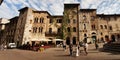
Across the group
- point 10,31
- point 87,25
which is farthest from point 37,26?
point 87,25

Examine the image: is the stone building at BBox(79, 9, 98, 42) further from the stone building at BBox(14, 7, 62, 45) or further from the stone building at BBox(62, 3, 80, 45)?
the stone building at BBox(14, 7, 62, 45)

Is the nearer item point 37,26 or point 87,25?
point 87,25

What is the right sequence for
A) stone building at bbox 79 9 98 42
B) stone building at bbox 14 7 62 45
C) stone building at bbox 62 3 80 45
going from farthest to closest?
stone building at bbox 14 7 62 45, stone building at bbox 62 3 80 45, stone building at bbox 79 9 98 42

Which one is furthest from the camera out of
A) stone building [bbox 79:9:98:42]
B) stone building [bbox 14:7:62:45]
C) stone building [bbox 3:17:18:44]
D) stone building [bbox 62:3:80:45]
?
stone building [bbox 3:17:18:44]

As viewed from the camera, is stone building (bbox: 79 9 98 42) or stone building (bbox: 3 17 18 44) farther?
stone building (bbox: 3 17 18 44)

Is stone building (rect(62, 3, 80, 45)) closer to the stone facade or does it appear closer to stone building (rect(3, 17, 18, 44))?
the stone facade

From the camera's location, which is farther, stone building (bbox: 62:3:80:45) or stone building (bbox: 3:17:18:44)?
stone building (bbox: 3:17:18:44)

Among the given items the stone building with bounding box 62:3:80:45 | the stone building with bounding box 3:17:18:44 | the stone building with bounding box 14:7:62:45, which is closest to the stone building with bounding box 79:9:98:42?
the stone building with bounding box 62:3:80:45

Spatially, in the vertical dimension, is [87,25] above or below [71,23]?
below

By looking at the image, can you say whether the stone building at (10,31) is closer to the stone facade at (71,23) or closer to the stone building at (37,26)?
the stone building at (37,26)

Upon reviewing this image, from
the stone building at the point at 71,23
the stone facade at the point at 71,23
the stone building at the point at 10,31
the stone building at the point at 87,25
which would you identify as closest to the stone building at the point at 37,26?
the stone building at the point at 71,23

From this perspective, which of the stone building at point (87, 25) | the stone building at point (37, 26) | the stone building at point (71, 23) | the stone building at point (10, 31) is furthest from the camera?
the stone building at point (10, 31)

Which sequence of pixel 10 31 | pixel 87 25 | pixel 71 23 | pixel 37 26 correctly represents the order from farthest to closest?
pixel 10 31
pixel 37 26
pixel 71 23
pixel 87 25

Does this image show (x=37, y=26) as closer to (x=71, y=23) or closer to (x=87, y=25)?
(x=71, y=23)
